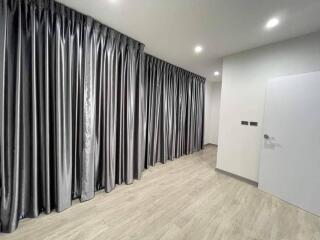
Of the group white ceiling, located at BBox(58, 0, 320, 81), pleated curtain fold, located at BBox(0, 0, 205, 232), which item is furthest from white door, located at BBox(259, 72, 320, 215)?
pleated curtain fold, located at BBox(0, 0, 205, 232)

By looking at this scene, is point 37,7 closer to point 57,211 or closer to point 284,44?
point 57,211

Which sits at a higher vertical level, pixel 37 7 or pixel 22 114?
pixel 37 7

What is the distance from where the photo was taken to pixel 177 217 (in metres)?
1.83

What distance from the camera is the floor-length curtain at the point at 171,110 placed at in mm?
3359

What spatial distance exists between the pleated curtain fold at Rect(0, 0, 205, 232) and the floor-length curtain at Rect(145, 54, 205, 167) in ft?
2.00

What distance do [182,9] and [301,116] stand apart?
2.23 metres

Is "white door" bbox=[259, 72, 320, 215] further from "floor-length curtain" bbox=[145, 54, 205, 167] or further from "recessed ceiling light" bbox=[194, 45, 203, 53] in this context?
"floor-length curtain" bbox=[145, 54, 205, 167]

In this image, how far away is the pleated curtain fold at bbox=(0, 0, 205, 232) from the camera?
1532 mm

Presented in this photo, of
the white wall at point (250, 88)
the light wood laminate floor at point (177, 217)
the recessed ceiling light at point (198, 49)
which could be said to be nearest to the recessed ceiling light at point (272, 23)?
the white wall at point (250, 88)

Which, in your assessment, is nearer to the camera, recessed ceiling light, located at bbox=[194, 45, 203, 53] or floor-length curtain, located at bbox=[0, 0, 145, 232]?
floor-length curtain, located at bbox=[0, 0, 145, 232]

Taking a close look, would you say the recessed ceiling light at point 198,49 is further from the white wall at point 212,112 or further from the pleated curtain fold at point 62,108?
the white wall at point 212,112

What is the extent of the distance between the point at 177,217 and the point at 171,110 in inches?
99.1

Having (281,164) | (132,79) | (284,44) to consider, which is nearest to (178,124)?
(132,79)

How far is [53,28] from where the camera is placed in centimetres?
176
